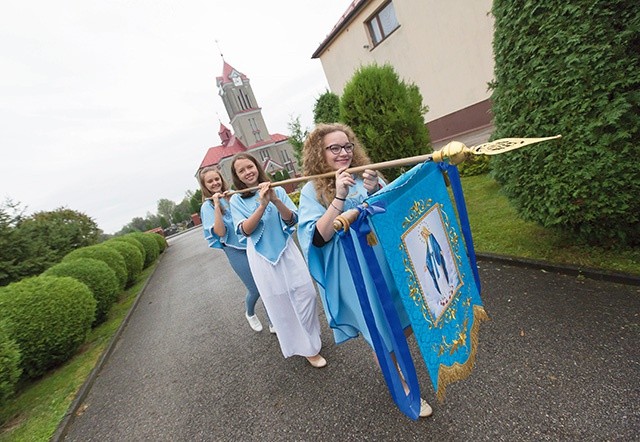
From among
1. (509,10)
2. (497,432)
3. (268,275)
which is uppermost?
(509,10)

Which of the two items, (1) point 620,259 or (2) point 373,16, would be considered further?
(2) point 373,16

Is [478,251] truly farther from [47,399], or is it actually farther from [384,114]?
[47,399]

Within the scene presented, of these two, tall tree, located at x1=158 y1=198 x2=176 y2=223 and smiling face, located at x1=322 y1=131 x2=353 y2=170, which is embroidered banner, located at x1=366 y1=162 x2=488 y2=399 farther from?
tall tree, located at x1=158 y1=198 x2=176 y2=223

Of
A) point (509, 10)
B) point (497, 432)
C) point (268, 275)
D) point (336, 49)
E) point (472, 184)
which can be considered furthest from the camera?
point (336, 49)

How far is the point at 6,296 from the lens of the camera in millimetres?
4293

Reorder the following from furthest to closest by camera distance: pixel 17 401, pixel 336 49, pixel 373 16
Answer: pixel 336 49 → pixel 373 16 → pixel 17 401

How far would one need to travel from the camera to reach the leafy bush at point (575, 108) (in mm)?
2289

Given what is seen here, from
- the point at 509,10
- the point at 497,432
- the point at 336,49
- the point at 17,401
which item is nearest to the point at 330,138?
the point at 497,432

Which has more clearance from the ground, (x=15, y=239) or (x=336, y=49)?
(x=336, y=49)

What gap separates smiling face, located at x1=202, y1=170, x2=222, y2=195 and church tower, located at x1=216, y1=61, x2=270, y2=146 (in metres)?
49.6

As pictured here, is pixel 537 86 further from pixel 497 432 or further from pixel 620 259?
pixel 497 432

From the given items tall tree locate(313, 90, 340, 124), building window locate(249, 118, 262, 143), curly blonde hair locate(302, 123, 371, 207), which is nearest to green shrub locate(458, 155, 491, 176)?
tall tree locate(313, 90, 340, 124)

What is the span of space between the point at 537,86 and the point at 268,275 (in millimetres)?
2941

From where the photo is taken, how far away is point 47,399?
373 centimetres
